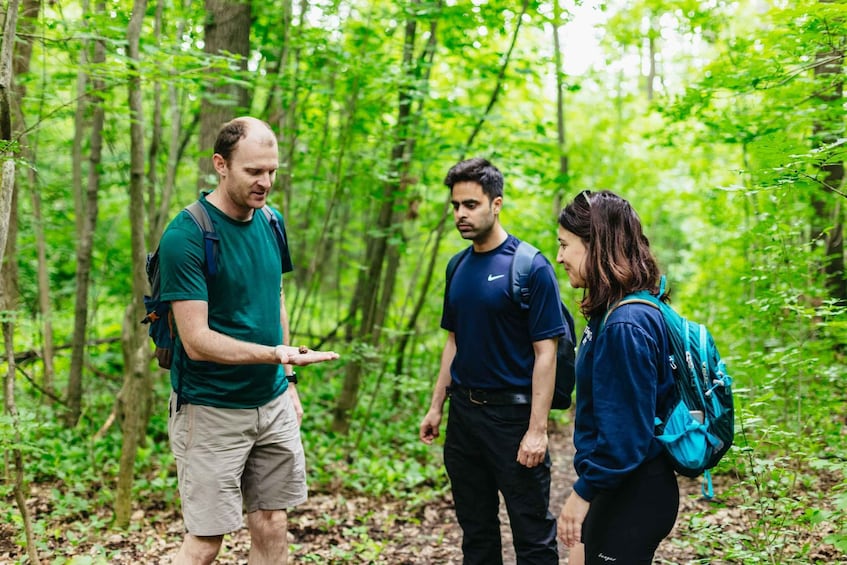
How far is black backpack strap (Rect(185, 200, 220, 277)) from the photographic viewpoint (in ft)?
8.85

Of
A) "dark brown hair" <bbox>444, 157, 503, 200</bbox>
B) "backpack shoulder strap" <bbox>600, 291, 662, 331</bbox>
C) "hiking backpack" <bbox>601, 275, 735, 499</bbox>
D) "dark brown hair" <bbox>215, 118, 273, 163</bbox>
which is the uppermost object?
"dark brown hair" <bbox>215, 118, 273, 163</bbox>

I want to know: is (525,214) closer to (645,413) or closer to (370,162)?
(370,162)

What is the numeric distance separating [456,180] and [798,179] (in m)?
1.57

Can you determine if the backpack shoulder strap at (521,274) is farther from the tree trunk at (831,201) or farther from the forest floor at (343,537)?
the tree trunk at (831,201)

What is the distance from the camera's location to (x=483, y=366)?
3125 mm

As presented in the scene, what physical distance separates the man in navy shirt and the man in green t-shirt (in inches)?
34.8

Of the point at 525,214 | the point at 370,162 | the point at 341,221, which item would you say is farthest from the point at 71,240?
the point at 525,214

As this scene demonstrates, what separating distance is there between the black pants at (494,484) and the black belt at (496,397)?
0.02m

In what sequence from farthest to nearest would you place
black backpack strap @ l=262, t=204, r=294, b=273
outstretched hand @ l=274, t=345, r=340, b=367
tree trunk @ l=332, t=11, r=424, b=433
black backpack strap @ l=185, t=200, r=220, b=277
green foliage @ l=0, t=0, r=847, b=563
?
tree trunk @ l=332, t=11, r=424, b=433 < green foliage @ l=0, t=0, r=847, b=563 < black backpack strap @ l=262, t=204, r=294, b=273 < black backpack strap @ l=185, t=200, r=220, b=277 < outstretched hand @ l=274, t=345, r=340, b=367

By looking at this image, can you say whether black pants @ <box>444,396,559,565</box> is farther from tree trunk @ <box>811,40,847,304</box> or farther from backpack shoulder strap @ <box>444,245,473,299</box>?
tree trunk @ <box>811,40,847,304</box>

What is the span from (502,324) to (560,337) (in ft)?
0.90

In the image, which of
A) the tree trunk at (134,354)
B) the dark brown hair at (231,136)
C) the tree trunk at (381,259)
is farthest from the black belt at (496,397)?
the tree trunk at (381,259)

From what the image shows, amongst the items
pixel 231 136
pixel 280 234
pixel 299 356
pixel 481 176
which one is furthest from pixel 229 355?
pixel 481 176

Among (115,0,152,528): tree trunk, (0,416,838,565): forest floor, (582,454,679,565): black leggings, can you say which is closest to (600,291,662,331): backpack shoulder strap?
(582,454,679,565): black leggings
